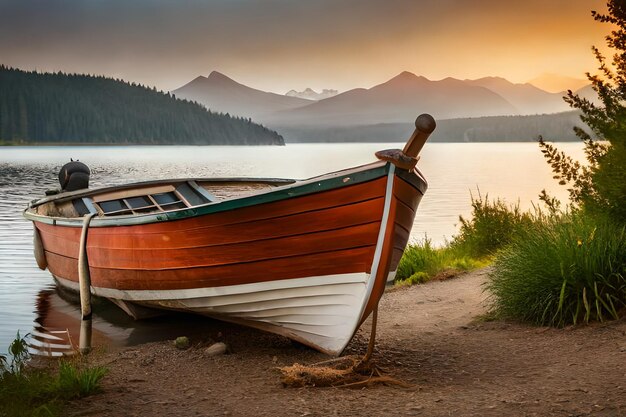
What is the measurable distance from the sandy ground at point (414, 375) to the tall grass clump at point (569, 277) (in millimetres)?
255

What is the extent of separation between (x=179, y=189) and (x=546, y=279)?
7.06 meters

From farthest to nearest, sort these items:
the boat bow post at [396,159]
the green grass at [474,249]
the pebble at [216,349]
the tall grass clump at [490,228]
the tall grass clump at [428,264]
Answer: the tall grass clump at [490,228], the green grass at [474,249], the tall grass clump at [428,264], the pebble at [216,349], the boat bow post at [396,159]

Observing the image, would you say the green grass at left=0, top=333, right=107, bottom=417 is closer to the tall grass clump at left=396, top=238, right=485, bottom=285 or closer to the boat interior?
the boat interior

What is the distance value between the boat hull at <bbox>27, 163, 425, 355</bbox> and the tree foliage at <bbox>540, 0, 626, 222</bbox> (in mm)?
2624

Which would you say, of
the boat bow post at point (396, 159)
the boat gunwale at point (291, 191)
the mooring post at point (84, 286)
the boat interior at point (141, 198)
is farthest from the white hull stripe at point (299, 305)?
the boat interior at point (141, 198)

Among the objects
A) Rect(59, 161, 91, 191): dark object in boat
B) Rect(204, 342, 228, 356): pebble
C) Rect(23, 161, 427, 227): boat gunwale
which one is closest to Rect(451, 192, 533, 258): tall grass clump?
Rect(23, 161, 427, 227): boat gunwale

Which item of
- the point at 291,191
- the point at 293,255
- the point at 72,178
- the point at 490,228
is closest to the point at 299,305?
the point at 293,255

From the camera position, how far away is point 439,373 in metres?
6.88

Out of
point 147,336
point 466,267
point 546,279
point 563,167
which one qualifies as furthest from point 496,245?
point 147,336

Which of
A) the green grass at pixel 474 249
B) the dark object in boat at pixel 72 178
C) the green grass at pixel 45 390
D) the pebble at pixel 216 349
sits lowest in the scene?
the pebble at pixel 216 349

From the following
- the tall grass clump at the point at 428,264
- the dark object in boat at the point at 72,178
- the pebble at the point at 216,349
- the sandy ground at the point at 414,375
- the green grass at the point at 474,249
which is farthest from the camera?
the dark object in boat at the point at 72,178

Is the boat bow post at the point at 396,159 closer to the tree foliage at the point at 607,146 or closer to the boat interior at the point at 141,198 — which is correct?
the tree foliage at the point at 607,146

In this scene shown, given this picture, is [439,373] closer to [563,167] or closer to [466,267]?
[563,167]

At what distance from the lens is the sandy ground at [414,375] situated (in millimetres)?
5773
